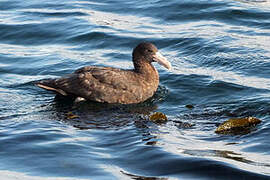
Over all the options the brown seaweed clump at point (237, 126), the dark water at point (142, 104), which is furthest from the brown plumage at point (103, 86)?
the brown seaweed clump at point (237, 126)

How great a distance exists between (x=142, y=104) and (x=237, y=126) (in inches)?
95.3

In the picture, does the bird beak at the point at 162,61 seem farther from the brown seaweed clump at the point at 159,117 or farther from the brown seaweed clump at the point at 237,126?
the brown seaweed clump at the point at 237,126

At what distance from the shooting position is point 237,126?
8.20 metres

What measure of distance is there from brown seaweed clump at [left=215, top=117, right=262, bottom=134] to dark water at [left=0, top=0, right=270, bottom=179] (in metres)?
0.12

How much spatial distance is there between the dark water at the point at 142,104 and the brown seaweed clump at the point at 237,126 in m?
0.12

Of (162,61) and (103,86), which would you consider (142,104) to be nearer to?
(103,86)

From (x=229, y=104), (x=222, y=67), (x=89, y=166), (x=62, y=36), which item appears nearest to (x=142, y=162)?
(x=89, y=166)

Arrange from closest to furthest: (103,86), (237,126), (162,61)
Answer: (237,126), (103,86), (162,61)

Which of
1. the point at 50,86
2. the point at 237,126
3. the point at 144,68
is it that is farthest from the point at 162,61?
the point at 237,126

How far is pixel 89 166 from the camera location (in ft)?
22.2

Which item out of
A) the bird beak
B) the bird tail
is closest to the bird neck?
the bird beak

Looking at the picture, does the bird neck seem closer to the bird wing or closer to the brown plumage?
the brown plumage

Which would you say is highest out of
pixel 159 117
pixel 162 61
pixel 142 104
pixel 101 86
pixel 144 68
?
pixel 162 61

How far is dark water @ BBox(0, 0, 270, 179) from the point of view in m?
6.89
